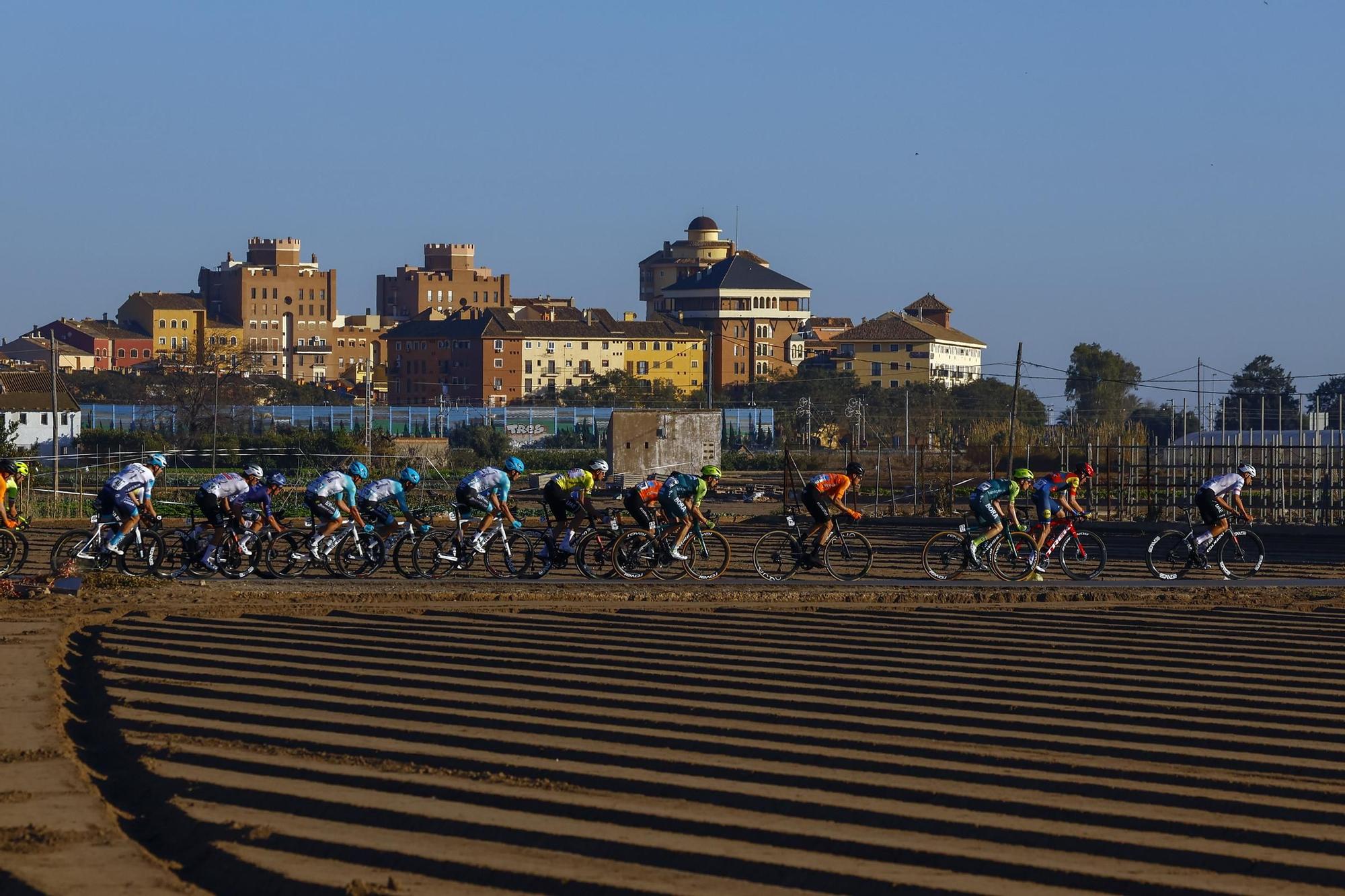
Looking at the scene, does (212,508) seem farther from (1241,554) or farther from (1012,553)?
(1241,554)

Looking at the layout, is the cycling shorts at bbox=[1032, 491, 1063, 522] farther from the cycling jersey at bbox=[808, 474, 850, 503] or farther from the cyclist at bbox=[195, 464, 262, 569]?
the cyclist at bbox=[195, 464, 262, 569]

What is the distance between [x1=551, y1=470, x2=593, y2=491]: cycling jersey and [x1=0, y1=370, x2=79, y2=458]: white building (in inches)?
1973

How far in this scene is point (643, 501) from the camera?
19781 mm

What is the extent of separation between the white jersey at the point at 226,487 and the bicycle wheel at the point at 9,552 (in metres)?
2.26

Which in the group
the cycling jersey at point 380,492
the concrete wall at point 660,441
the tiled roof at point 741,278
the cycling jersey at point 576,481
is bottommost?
the cycling jersey at point 380,492

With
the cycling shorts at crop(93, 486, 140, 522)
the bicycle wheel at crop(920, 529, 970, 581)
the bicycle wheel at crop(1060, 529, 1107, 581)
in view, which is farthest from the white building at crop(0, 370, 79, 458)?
the bicycle wheel at crop(1060, 529, 1107, 581)

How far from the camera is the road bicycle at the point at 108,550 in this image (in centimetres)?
1902

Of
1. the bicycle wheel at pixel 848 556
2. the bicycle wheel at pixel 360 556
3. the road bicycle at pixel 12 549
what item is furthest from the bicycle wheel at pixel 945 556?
the road bicycle at pixel 12 549

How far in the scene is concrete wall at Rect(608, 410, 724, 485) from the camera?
47.4 metres

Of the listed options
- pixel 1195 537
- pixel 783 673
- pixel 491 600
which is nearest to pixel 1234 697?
pixel 783 673

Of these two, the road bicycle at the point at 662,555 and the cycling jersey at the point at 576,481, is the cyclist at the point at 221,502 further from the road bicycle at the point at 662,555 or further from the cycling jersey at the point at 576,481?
the road bicycle at the point at 662,555

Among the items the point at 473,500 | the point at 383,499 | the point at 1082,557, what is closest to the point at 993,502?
the point at 1082,557

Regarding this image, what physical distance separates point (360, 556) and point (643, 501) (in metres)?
3.45

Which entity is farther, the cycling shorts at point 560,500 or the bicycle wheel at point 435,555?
the bicycle wheel at point 435,555
